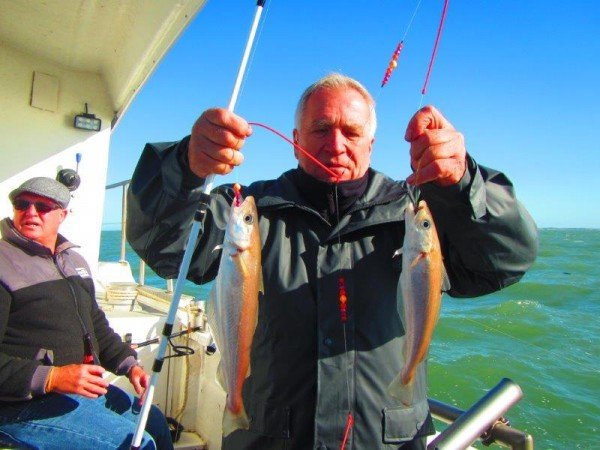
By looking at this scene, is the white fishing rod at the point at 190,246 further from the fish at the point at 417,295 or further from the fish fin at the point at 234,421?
the fish at the point at 417,295

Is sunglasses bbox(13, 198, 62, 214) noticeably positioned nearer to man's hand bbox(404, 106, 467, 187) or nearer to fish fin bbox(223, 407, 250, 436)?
fish fin bbox(223, 407, 250, 436)

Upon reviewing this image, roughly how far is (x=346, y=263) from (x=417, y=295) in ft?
1.09

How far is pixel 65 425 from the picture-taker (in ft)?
9.05

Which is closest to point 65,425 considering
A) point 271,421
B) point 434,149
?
point 271,421

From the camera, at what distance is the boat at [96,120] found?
4.30 m

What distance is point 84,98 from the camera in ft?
18.8

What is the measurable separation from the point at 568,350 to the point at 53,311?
15.0 metres

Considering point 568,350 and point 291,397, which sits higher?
point 291,397

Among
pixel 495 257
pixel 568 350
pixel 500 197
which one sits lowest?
pixel 568 350

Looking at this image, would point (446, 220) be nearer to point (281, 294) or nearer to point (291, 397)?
point (281, 294)

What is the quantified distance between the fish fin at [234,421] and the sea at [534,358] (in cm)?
448

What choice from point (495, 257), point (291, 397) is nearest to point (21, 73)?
point (291, 397)

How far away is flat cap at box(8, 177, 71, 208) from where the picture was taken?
10.8 ft

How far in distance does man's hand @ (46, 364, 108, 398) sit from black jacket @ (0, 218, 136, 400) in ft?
0.18
